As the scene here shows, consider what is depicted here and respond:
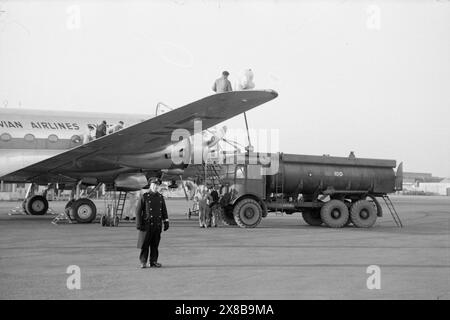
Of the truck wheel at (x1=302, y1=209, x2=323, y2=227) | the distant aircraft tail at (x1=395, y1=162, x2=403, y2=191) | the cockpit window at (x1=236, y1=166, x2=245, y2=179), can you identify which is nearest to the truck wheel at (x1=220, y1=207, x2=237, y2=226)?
the cockpit window at (x1=236, y1=166, x2=245, y2=179)

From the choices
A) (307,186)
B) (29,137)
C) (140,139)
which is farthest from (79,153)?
(307,186)

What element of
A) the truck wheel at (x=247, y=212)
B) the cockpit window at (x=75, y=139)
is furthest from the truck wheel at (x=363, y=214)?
the cockpit window at (x=75, y=139)

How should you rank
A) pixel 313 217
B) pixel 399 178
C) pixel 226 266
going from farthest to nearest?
pixel 313 217 < pixel 399 178 < pixel 226 266

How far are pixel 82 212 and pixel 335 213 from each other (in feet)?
30.9

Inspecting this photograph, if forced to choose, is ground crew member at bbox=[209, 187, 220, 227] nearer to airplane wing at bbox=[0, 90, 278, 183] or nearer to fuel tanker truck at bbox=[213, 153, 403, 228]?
fuel tanker truck at bbox=[213, 153, 403, 228]

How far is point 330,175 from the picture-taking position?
2016 cm

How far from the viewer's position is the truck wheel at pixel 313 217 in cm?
2100

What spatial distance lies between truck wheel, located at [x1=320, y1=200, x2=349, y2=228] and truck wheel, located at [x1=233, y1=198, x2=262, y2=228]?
261 cm

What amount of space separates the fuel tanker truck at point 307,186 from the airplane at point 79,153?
7.37 feet

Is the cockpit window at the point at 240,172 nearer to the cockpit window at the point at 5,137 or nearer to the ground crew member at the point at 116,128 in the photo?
the ground crew member at the point at 116,128

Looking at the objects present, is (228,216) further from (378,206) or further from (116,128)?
(378,206)

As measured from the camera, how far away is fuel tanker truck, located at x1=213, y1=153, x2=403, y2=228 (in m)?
19.3

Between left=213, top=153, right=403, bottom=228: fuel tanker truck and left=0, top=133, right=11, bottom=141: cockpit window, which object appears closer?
left=213, top=153, right=403, bottom=228: fuel tanker truck
